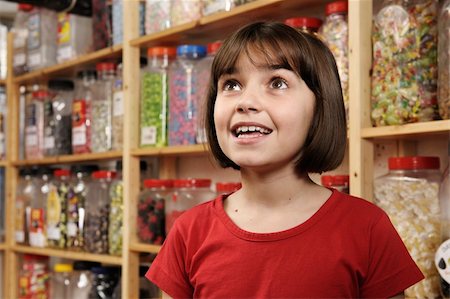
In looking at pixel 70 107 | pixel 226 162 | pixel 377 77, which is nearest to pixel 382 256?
pixel 226 162

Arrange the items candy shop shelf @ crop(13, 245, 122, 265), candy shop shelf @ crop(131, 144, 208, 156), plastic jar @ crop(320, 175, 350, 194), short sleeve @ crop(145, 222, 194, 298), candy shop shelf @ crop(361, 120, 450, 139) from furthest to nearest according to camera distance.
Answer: candy shop shelf @ crop(13, 245, 122, 265) < candy shop shelf @ crop(131, 144, 208, 156) < plastic jar @ crop(320, 175, 350, 194) < candy shop shelf @ crop(361, 120, 450, 139) < short sleeve @ crop(145, 222, 194, 298)

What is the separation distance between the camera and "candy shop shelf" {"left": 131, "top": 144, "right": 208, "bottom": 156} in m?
1.67

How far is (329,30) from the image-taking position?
1466 mm

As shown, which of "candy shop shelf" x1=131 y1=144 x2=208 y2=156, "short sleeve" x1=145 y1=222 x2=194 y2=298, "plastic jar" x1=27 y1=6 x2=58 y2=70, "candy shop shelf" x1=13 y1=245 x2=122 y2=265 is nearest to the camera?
"short sleeve" x1=145 y1=222 x2=194 y2=298

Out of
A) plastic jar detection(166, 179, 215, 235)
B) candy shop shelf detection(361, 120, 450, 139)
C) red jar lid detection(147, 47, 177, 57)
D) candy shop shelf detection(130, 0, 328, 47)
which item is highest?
candy shop shelf detection(130, 0, 328, 47)

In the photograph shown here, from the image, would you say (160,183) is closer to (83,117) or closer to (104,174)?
(104,174)

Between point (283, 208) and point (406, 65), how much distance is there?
0.50 m

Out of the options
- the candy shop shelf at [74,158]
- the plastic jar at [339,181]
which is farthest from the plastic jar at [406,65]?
the candy shop shelf at [74,158]

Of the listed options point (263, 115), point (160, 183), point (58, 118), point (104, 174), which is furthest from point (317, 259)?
point (58, 118)

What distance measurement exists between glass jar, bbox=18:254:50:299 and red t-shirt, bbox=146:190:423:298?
1607 mm

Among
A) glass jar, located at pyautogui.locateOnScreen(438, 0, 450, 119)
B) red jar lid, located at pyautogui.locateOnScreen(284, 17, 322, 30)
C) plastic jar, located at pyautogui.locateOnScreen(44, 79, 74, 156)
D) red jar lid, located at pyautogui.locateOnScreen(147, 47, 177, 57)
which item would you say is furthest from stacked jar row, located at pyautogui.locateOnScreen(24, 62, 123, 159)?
glass jar, located at pyautogui.locateOnScreen(438, 0, 450, 119)

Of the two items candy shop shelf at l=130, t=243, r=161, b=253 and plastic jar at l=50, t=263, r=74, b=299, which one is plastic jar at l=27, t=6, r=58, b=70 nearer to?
plastic jar at l=50, t=263, r=74, b=299

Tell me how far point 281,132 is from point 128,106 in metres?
1.07

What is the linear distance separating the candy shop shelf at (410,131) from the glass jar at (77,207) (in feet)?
3.77
